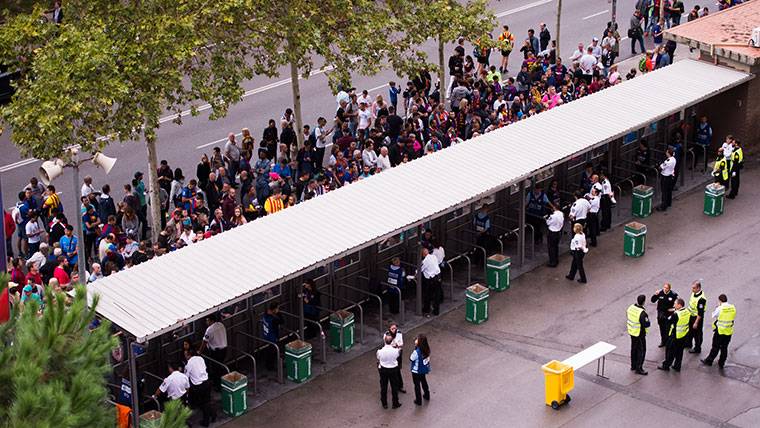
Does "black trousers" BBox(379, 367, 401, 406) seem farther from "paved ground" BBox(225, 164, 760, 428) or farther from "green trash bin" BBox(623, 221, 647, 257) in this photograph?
"green trash bin" BBox(623, 221, 647, 257)

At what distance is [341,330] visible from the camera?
86.0 ft

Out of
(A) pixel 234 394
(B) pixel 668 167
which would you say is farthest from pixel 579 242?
(A) pixel 234 394

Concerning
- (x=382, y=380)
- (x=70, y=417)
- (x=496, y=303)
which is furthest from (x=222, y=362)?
(x=70, y=417)

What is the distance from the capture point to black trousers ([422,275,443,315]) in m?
27.5

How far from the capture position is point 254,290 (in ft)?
77.6

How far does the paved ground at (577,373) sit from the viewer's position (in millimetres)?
24172

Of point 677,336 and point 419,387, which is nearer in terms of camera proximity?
point 419,387

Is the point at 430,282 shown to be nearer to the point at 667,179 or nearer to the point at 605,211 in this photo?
the point at 605,211

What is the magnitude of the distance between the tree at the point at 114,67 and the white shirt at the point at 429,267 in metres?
6.44

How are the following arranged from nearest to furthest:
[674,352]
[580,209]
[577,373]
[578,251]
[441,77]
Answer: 1. [674,352]
2. [577,373]
3. [578,251]
4. [580,209]
5. [441,77]

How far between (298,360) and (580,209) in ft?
26.9

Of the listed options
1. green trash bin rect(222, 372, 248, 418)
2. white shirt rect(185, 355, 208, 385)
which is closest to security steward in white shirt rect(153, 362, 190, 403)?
white shirt rect(185, 355, 208, 385)

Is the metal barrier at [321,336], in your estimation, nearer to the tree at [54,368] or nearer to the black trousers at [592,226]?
the black trousers at [592,226]

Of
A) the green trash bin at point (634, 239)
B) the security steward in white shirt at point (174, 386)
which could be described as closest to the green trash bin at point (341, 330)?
the security steward in white shirt at point (174, 386)
